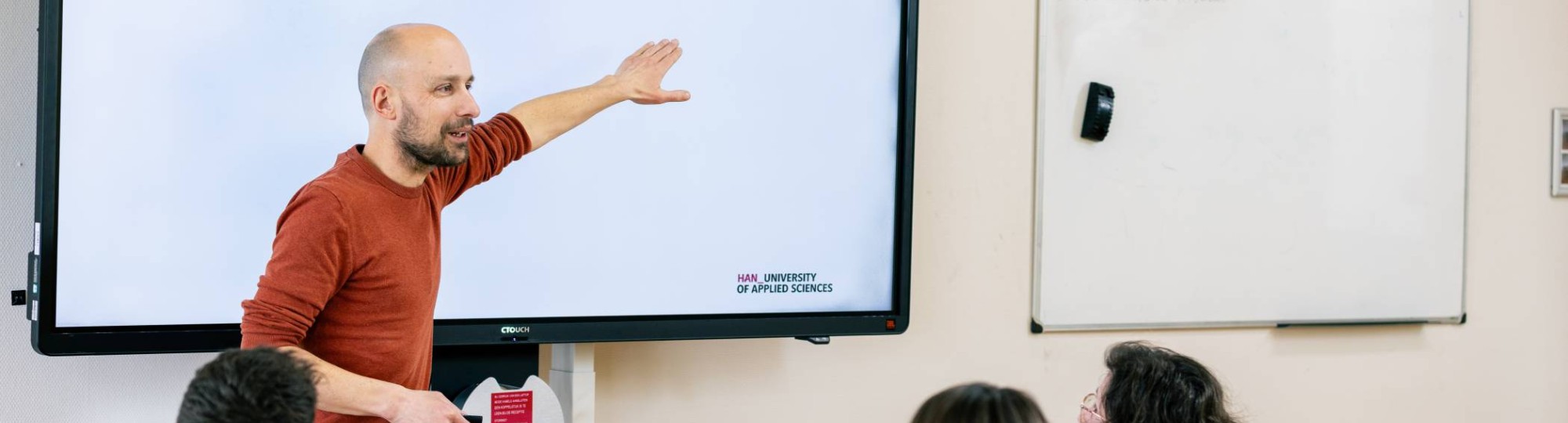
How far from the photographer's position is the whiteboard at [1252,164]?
2574 millimetres

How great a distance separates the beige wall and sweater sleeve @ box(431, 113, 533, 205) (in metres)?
0.51

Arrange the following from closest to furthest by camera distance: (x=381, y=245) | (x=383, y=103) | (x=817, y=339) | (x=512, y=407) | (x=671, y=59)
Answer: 1. (x=381, y=245)
2. (x=383, y=103)
3. (x=512, y=407)
4. (x=671, y=59)
5. (x=817, y=339)

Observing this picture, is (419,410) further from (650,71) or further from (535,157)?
(650,71)

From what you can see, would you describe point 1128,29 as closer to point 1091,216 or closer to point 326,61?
point 1091,216

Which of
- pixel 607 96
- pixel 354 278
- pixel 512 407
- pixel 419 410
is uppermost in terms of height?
pixel 607 96

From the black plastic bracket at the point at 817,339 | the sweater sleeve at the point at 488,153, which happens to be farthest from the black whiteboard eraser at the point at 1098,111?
the sweater sleeve at the point at 488,153

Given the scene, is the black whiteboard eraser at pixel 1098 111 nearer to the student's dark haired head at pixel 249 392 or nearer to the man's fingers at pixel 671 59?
the man's fingers at pixel 671 59

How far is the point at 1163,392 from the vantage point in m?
1.55

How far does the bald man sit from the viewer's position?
4.46 ft

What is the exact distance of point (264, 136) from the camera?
5.96ft

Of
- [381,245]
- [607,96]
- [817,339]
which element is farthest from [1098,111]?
[381,245]

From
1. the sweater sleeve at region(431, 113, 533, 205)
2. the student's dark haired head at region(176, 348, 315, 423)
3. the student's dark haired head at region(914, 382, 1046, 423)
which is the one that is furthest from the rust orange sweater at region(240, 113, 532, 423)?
the student's dark haired head at region(914, 382, 1046, 423)

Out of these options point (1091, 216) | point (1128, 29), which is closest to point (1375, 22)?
point (1128, 29)

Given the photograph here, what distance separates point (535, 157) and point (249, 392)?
115 centimetres
